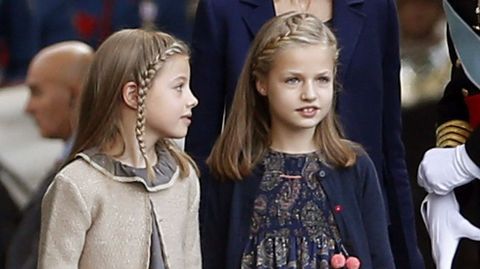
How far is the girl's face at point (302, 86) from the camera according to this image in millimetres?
5105

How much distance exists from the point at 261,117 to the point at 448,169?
52cm

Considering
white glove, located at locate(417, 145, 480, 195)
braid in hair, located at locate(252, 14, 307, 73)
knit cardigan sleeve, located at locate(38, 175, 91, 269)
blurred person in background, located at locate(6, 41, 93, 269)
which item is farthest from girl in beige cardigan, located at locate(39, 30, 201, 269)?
blurred person in background, located at locate(6, 41, 93, 269)

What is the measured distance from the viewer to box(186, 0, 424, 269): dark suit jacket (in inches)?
212

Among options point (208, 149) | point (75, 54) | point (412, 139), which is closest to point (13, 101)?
point (75, 54)

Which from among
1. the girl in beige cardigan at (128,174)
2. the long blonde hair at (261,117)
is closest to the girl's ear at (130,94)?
the girl in beige cardigan at (128,174)

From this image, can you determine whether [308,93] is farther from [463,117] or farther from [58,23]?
[58,23]

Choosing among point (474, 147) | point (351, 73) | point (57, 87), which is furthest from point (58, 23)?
point (474, 147)

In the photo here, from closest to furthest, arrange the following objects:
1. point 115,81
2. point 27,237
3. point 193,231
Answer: point 115,81
point 193,231
point 27,237

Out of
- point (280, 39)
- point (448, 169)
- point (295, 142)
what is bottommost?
point (448, 169)

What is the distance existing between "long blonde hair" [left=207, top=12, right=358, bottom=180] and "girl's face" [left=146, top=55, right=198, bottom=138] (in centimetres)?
25

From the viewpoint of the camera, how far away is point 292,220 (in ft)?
16.7

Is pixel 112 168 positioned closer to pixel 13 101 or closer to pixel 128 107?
pixel 128 107

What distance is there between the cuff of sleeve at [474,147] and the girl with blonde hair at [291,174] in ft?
0.87

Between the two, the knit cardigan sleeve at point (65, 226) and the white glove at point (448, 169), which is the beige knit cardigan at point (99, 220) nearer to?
the knit cardigan sleeve at point (65, 226)
